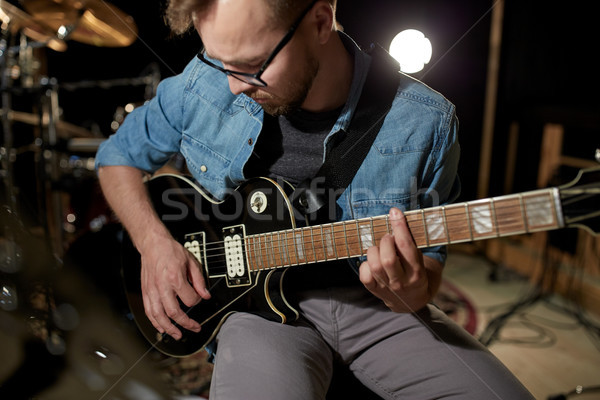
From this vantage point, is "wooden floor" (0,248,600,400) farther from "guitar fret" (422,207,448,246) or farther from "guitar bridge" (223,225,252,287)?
"guitar fret" (422,207,448,246)

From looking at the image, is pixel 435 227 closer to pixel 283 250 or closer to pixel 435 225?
pixel 435 225

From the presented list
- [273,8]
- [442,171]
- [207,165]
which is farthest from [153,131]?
[442,171]

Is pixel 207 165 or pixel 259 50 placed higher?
pixel 259 50

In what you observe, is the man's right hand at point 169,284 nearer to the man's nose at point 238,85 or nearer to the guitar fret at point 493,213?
the man's nose at point 238,85

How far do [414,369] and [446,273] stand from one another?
93.2 inches

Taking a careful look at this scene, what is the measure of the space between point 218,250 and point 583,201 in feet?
2.73

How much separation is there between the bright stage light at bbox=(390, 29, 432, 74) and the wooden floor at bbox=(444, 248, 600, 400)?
1462 millimetres

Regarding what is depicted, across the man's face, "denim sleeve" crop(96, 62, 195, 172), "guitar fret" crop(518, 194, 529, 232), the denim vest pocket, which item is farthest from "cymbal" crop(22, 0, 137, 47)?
"guitar fret" crop(518, 194, 529, 232)

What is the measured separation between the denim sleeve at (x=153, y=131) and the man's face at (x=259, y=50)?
0.95 feet

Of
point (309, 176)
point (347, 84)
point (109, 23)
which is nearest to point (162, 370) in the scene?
point (309, 176)

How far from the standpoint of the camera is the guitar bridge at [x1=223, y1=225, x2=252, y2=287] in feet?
3.69

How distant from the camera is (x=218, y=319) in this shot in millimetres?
1157

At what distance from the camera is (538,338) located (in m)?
2.31

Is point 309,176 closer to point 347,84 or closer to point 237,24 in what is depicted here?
point 347,84
